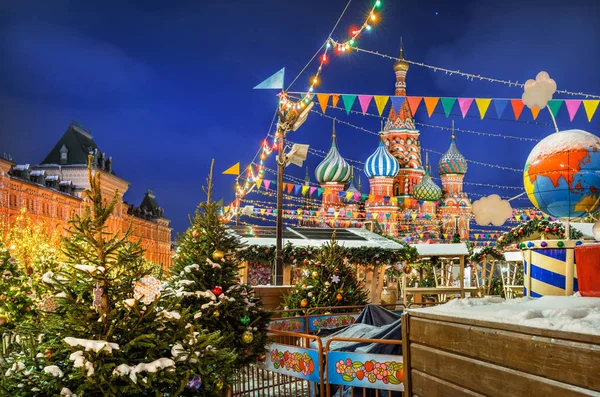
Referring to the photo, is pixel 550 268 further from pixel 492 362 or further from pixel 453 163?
pixel 453 163

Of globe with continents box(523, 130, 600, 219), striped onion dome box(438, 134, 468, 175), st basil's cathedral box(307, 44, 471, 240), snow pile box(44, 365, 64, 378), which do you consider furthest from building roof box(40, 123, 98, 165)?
globe with continents box(523, 130, 600, 219)

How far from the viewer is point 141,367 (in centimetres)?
407

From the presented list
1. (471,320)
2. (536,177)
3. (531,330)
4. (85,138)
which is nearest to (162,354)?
(471,320)

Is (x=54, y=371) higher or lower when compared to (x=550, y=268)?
lower

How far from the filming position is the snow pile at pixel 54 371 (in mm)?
3949

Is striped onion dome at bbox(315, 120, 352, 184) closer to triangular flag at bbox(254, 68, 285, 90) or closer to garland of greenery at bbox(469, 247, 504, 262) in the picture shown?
garland of greenery at bbox(469, 247, 504, 262)

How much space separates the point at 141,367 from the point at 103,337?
376 mm

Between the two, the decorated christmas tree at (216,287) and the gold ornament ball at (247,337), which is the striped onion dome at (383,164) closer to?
the decorated christmas tree at (216,287)

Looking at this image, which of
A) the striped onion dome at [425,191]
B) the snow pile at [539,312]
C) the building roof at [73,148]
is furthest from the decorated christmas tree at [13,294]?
the building roof at [73,148]

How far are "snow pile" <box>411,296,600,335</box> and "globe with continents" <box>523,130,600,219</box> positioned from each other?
169 centimetres

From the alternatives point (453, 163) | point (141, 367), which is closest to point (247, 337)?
point (141, 367)

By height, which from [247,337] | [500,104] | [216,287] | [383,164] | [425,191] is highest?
[383,164]

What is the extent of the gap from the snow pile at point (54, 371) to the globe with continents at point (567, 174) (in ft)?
14.7

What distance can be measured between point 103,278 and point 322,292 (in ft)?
23.9
